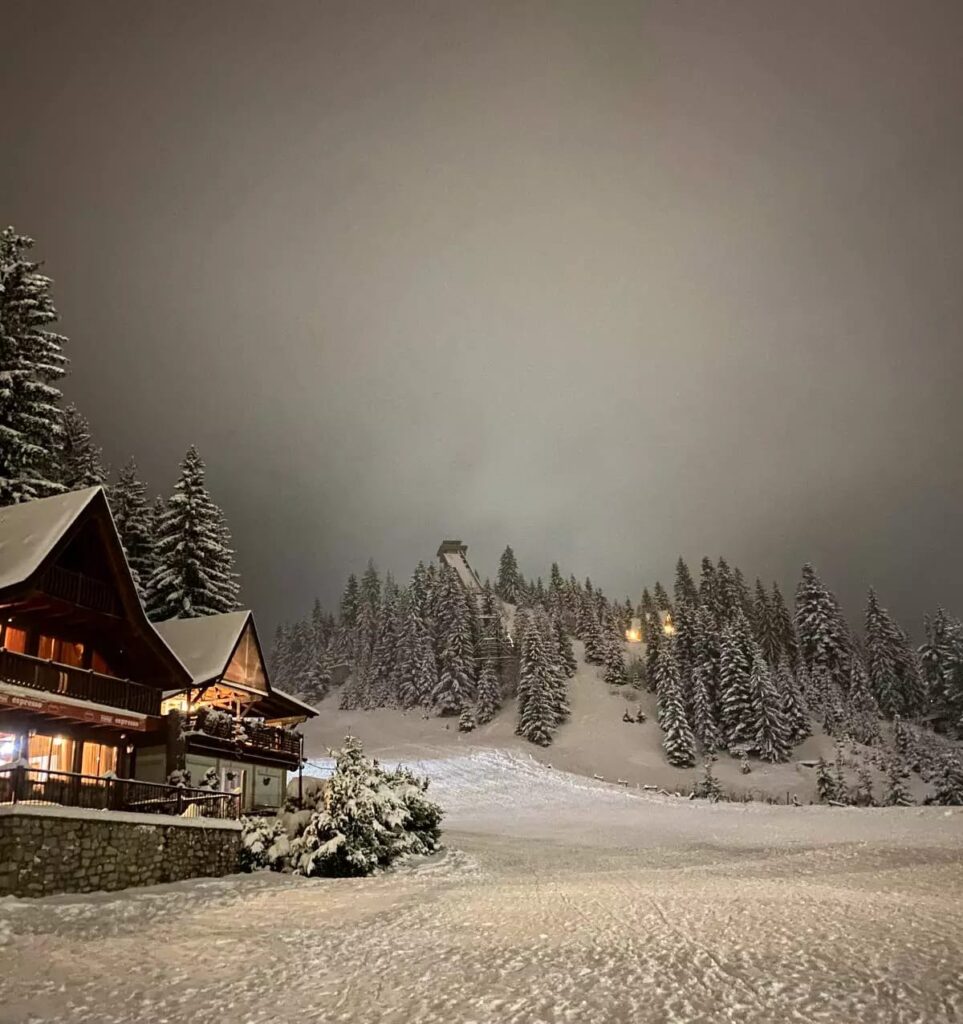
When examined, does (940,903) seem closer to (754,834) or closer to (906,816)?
(754,834)

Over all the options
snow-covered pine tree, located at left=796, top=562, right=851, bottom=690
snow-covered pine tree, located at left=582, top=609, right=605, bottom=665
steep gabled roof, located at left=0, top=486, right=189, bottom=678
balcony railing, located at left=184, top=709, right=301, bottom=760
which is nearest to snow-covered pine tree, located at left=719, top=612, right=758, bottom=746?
snow-covered pine tree, located at left=796, top=562, right=851, bottom=690

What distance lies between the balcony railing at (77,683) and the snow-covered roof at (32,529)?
2385 mm

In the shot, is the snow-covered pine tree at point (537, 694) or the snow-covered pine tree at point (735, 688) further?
the snow-covered pine tree at point (537, 694)

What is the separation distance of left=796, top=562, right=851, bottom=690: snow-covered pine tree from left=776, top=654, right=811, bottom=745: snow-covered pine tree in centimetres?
1127

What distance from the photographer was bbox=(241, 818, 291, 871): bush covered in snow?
870 inches

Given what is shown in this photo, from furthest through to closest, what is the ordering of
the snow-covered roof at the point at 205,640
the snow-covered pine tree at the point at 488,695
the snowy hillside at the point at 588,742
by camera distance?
the snow-covered pine tree at the point at 488,695, the snowy hillside at the point at 588,742, the snow-covered roof at the point at 205,640

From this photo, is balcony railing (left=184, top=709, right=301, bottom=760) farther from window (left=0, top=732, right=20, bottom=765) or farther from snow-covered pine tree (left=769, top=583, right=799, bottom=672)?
snow-covered pine tree (left=769, top=583, right=799, bottom=672)

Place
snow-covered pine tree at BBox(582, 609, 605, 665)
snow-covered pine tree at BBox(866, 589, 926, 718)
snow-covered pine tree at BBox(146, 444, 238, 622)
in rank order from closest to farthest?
1. snow-covered pine tree at BBox(146, 444, 238, 622)
2. snow-covered pine tree at BBox(866, 589, 926, 718)
3. snow-covered pine tree at BBox(582, 609, 605, 665)

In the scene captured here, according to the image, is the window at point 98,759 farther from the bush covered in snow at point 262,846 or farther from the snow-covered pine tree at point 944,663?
the snow-covered pine tree at point 944,663

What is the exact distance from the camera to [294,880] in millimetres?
20828

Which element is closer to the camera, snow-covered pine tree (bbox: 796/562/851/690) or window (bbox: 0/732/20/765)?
window (bbox: 0/732/20/765)

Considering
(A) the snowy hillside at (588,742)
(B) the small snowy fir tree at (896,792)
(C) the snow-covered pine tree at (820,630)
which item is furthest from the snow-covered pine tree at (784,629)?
(B) the small snowy fir tree at (896,792)

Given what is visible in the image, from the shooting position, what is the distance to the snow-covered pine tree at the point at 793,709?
74.9 metres

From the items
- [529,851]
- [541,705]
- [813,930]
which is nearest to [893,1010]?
[813,930]
